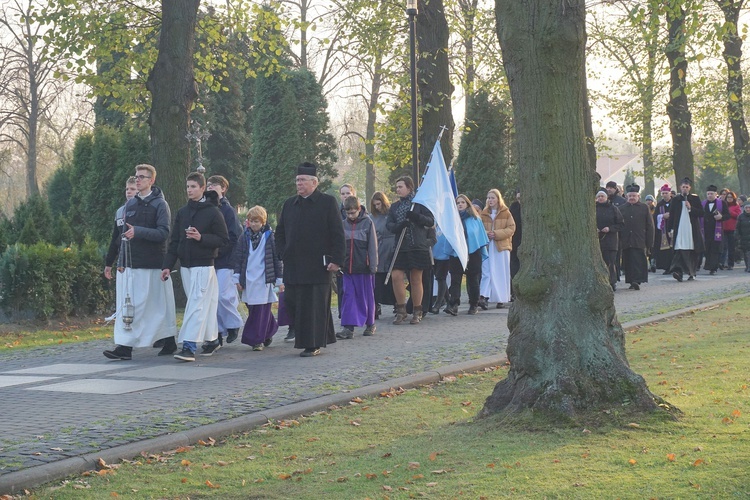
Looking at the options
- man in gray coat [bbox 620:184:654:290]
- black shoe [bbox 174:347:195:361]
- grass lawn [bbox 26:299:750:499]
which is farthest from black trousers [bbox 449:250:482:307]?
grass lawn [bbox 26:299:750:499]

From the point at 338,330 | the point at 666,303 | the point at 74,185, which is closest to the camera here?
the point at 338,330

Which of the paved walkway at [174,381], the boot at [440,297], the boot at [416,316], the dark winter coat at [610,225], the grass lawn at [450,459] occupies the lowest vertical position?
the grass lawn at [450,459]

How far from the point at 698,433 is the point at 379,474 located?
2.11 m

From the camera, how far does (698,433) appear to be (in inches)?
269

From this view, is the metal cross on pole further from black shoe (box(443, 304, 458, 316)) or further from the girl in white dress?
the girl in white dress

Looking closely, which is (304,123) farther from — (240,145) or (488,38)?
(488,38)

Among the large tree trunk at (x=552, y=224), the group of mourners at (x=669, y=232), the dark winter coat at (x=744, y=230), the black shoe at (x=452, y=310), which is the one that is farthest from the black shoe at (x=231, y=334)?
the dark winter coat at (x=744, y=230)

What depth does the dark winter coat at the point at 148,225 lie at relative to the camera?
1216cm

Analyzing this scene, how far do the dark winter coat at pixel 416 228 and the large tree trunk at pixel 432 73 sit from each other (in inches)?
305

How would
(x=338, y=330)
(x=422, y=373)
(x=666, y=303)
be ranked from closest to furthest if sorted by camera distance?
(x=422, y=373), (x=338, y=330), (x=666, y=303)

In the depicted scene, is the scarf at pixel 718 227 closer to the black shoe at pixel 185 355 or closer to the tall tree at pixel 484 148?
the tall tree at pixel 484 148

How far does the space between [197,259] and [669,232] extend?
15.6 m

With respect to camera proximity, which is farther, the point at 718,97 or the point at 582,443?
the point at 718,97

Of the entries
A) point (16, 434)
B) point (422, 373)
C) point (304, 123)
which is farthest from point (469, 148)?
point (16, 434)
